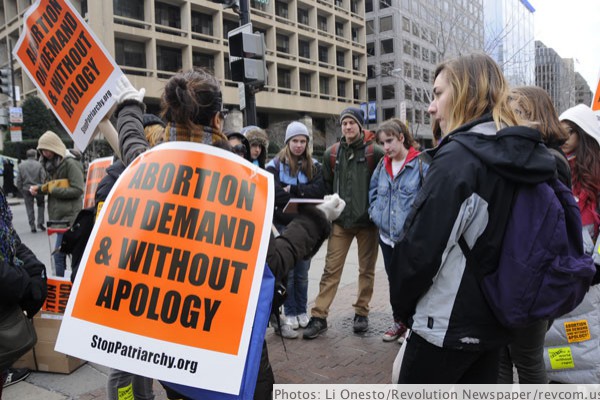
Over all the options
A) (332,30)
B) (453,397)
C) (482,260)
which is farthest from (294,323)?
(332,30)

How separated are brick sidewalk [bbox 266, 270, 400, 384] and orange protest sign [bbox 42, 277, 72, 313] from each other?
1808mm

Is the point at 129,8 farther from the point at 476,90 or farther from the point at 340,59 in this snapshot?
the point at 476,90

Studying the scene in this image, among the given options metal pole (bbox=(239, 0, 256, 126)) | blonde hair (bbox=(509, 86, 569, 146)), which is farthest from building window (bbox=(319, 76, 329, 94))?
blonde hair (bbox=(509, 86, 569, 146))

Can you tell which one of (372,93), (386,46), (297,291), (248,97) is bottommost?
(297,291)

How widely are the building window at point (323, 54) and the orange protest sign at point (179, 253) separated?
4628 centimetres

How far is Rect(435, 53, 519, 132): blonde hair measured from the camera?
6.59 ft

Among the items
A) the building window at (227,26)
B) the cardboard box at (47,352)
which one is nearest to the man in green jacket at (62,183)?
the cardboard box at (47,352)

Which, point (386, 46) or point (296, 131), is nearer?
point (296, 131)

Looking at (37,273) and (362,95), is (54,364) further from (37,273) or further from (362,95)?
(362,95)

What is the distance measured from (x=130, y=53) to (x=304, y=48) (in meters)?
18.1

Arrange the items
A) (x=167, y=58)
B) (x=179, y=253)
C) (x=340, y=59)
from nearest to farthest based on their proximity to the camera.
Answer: (x=179, y=253) → (x=167, y=58) → (x=340, y=59)

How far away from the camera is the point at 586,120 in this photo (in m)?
3.00

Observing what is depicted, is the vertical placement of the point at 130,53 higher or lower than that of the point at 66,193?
higher

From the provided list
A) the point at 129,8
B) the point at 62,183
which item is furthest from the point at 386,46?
the point at 62,183
